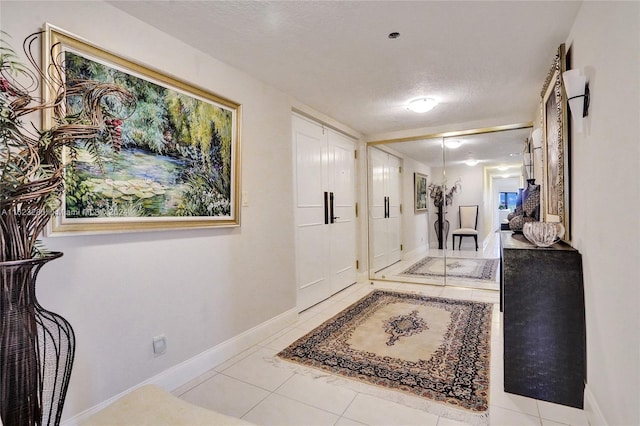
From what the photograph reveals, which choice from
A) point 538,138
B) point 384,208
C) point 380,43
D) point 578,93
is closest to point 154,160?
point 380,43

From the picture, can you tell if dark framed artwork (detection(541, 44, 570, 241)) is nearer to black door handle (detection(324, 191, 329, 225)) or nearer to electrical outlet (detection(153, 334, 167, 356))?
black door handle (detection(324, 191, 329, 225))

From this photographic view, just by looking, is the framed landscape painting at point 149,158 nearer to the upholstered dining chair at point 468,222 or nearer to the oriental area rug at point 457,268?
the oriental area rug at point 457,268

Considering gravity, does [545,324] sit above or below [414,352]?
above

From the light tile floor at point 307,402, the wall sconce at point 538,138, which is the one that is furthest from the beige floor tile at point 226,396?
the wall sconce at point 538,138

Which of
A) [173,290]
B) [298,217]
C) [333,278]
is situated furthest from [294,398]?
[333,278]

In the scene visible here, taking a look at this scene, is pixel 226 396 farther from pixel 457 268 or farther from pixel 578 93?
pixel 457 268

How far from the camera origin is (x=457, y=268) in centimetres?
492

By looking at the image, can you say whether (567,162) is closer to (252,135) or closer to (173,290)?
(252,135)

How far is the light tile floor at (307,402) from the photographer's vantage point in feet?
5.59

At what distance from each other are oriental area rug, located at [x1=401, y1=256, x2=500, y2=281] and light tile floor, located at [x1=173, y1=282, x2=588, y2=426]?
2.33 m

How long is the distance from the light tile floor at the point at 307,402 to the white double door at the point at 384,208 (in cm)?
272

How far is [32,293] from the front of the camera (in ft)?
3.67

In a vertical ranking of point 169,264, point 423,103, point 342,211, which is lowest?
point 169,264

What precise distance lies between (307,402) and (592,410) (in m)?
1.51
